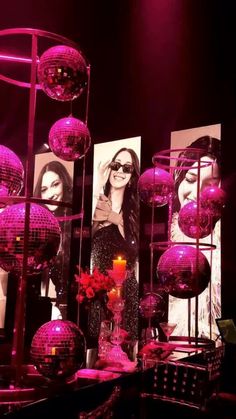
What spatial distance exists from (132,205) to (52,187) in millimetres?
1431

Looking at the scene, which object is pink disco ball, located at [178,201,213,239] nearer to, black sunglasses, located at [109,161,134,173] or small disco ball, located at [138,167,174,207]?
small disco ball, located at [138,167,174,207]

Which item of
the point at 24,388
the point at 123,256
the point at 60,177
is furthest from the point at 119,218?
the point at 24,388

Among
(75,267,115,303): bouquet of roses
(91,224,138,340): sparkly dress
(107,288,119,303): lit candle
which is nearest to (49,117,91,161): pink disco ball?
(75,267,115,303): bouquet of roses

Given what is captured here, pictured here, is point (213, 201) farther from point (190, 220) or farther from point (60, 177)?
point (60, 177)

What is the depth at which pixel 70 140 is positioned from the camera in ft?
6.61

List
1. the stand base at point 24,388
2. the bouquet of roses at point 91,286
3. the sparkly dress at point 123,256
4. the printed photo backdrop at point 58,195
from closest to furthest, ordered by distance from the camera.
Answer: the stand base at point 24,388
the bouquet of roses at point 91,286
the sparkly dress at point 123,256
the printed photo backdrop at point 58,195

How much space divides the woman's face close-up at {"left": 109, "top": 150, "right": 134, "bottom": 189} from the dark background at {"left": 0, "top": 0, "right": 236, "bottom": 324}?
0.81ft

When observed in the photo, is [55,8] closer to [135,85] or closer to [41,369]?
[135,85]

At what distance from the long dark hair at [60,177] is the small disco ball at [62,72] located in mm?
5791

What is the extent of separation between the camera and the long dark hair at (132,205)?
267 inches

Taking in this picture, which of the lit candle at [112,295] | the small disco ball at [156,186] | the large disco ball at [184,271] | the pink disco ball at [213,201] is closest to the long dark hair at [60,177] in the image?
the pink disco ball at [213,201]

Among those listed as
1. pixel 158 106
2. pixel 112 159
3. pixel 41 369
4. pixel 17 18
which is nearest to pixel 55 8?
pixel 17 18

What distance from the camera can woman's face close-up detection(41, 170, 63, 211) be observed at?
7566 mm

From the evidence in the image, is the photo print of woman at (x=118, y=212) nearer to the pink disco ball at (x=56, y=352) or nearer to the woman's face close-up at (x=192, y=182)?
the woman's face close-up at (x=192, y=182)
